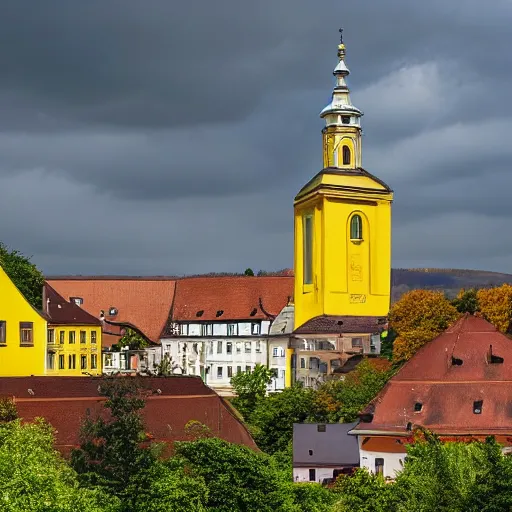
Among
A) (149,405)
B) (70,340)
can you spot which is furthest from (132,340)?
(149,405)

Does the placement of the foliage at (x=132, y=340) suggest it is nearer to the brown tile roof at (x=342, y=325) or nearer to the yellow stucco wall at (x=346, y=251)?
the yellow stucco wall at (x=346, y=251)

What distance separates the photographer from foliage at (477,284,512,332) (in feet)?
270

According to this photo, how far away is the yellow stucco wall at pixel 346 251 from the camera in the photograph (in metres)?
97.7

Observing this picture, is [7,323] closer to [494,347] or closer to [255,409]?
[255,409]

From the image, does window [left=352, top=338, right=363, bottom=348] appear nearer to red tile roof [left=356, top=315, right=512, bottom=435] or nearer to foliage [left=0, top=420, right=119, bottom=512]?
red tile roof [left=356, top=315, right=512, bottom=435]

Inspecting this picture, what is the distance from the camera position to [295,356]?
95.6m

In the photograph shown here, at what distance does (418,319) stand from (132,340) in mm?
31592

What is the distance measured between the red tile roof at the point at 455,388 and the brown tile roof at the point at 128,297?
48.3 m

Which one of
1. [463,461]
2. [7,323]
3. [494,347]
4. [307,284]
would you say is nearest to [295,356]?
[307,284]

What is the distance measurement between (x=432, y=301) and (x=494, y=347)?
64.6 feet

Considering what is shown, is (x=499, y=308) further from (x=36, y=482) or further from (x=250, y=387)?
(x=36, y=482)

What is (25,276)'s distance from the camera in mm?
97562

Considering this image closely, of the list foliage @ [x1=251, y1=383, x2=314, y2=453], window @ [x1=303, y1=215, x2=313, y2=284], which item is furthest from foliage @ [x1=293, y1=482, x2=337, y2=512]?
window @ [x1=303, y1=215, x2=313, y2=284]

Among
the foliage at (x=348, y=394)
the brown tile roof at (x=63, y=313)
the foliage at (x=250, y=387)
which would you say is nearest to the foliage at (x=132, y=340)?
the foliage at (x=250, y=387)
